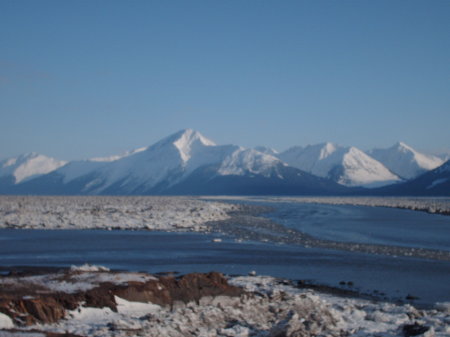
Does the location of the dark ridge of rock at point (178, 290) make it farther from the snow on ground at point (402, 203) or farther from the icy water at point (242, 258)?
the snow on ground at point (402, 203)

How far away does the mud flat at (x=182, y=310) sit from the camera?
1248 cm

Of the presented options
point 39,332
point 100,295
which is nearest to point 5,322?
point 39,332

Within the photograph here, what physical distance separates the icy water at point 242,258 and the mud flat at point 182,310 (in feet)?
10.9

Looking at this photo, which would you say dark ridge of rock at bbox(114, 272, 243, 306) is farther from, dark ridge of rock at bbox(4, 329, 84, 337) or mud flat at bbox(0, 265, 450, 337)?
dark ridge of rock at bbox(4, 329, 84, 337)

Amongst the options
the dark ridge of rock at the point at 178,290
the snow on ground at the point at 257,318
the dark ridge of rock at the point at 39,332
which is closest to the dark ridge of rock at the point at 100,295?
the dark ridge of rock at the point at 178,290

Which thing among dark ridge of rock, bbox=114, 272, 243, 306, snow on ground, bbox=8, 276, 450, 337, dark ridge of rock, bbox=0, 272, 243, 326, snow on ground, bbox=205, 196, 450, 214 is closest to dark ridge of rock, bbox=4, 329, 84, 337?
snow on ground, bbox=8, 276, 450, 337

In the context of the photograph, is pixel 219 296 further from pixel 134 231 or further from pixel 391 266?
pixel 134 231

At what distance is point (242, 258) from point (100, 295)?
12.3 meters

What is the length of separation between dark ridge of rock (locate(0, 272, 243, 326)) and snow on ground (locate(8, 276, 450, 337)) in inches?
8.3

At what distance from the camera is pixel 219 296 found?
590 inches

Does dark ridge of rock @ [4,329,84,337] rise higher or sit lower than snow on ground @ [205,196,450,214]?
lower

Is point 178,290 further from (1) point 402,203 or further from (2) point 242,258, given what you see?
(1) point 402,203

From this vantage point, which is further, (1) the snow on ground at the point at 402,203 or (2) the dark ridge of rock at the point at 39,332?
(1) the snow on ground at the point at 402,203

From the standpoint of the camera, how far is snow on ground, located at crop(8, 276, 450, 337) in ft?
41.2
